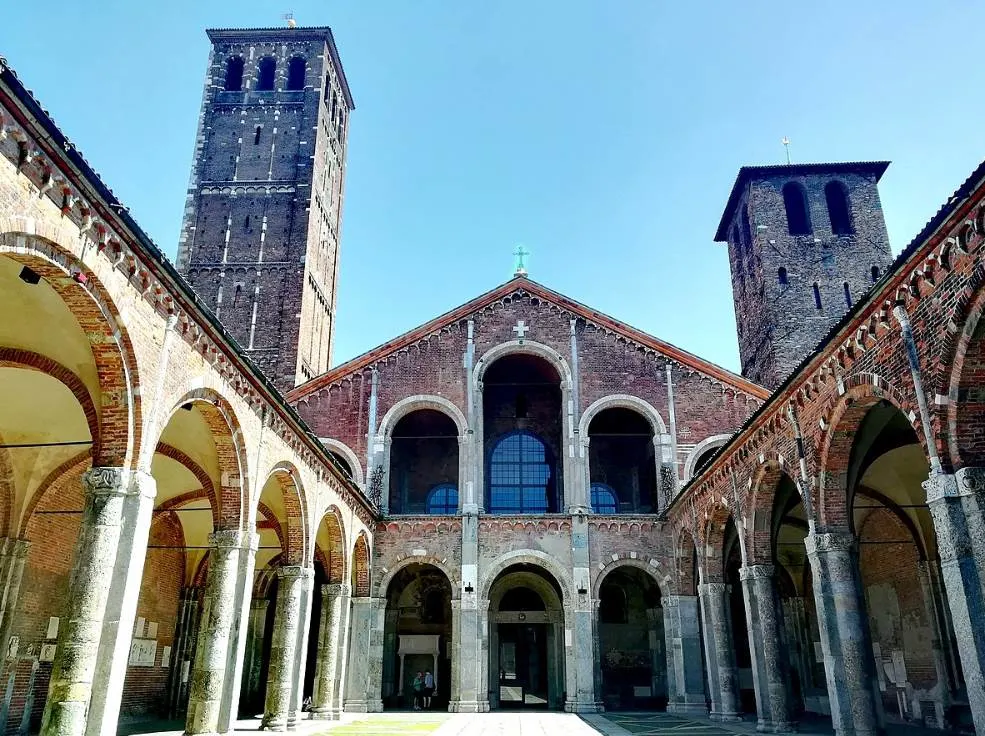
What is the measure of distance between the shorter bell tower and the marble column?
20.8 m

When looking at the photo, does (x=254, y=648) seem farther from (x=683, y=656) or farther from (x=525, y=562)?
(x=683, y=656)

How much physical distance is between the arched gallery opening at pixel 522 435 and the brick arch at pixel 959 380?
17529 millimetres

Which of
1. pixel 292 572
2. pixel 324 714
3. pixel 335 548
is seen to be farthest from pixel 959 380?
pixel 324 714

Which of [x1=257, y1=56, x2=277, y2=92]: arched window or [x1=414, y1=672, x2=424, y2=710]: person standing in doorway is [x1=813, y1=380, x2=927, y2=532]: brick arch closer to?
[x1=414, y1=672, x2=424, y2=710]: person standing in doorway

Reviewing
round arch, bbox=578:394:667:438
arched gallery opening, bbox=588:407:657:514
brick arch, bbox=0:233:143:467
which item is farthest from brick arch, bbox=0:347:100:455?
arched gallery opening, bbox=588:407:657:514

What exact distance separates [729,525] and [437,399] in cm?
996

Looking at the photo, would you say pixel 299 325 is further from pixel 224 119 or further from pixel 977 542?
pixel 977 542

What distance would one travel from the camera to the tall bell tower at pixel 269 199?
3203 centimetres

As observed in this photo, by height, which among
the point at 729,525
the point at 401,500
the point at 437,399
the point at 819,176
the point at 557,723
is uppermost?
the point at 819,176

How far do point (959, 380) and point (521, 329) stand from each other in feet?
60.9

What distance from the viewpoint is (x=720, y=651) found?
19.1 metres

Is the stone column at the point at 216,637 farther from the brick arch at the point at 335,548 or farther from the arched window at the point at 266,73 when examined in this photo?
the arched window at the point at 266,73

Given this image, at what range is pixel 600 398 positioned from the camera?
26.0m

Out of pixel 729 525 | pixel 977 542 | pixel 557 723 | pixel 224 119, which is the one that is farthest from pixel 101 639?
pixel 224 119
